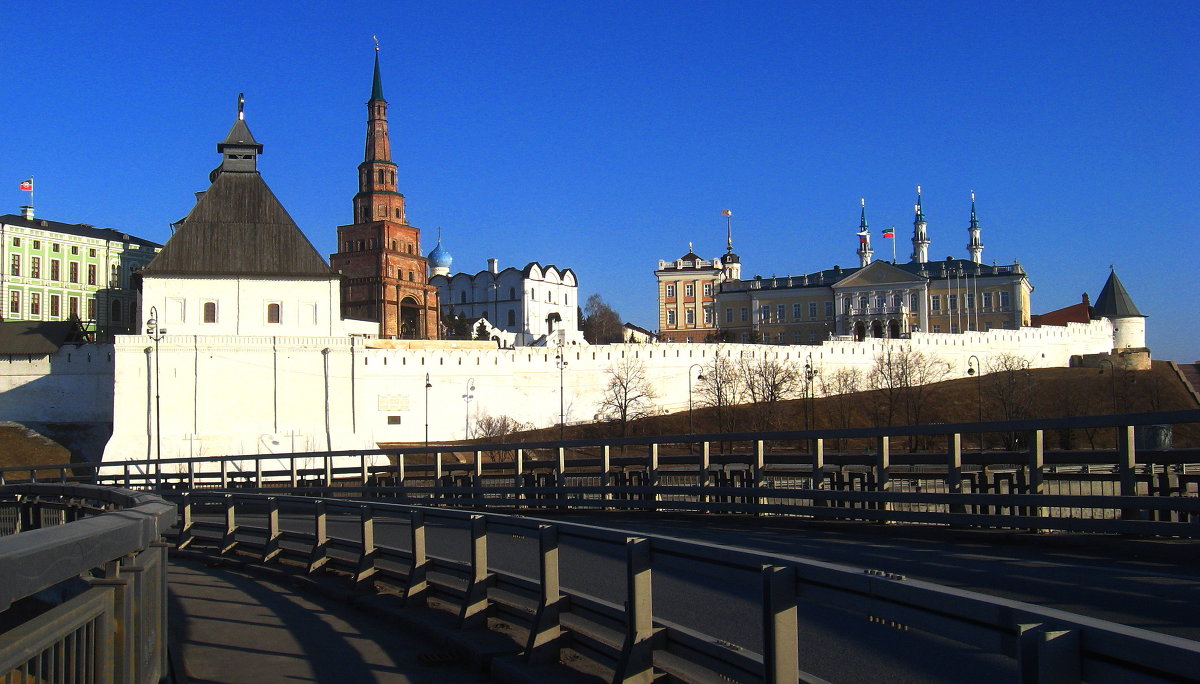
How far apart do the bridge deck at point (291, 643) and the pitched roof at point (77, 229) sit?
79.8 m

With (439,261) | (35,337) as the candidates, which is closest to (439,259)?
(439,261)

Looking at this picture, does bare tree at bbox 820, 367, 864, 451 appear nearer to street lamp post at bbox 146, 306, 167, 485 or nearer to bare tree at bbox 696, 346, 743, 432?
bare tree at bbox 696, 346, 743, 432

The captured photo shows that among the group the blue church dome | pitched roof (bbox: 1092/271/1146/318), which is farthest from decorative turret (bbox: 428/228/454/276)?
pitched roof (bbox: 1092/271/1146/318)

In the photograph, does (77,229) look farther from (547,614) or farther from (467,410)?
(547,614)

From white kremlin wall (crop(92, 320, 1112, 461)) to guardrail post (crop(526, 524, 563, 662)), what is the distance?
143 feet

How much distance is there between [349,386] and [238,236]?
9.38 meters

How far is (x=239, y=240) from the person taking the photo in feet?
177

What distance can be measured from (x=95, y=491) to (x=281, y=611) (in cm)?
199

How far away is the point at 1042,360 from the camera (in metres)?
88.5

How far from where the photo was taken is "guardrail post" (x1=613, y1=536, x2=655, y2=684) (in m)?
5.60

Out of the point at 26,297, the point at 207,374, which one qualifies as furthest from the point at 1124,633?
the point at 26,297

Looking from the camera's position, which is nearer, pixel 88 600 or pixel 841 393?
pixel 88 600

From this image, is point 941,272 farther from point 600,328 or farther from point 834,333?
point 600,328

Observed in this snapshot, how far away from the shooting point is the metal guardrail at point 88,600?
3.27 m
